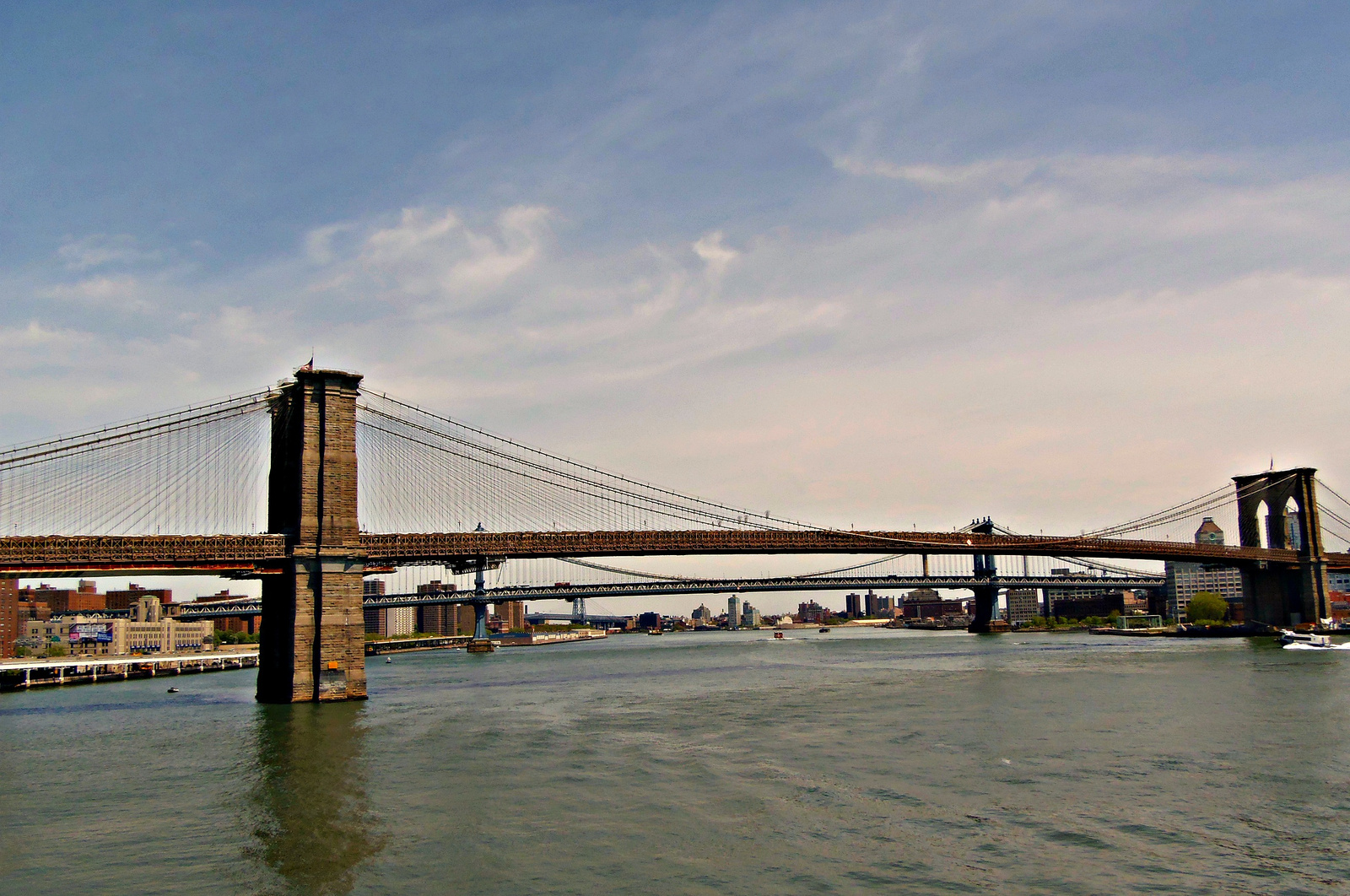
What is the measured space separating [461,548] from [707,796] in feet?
106

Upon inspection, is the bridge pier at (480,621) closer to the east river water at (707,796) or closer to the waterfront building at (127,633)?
the waterfront building at (127,633)

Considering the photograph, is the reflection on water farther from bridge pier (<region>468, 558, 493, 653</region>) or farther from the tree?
the tree

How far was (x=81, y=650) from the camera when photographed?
147125mm

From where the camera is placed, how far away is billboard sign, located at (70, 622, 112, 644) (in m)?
149

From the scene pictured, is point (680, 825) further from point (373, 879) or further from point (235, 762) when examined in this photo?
point (235, 762)

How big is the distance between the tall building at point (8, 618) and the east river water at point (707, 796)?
356 feet

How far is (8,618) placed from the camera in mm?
144375

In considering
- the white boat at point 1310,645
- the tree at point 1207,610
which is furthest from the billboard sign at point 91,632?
the tree at point 1207,610

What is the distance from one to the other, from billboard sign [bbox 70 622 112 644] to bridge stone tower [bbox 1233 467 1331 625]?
541 feet

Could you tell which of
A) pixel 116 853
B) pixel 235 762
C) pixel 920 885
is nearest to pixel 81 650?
pixel 235 762

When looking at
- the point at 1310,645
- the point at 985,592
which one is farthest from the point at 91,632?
the point at 1310,645

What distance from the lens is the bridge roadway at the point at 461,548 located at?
141 feet

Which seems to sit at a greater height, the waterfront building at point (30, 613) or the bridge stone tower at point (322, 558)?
the bridge stone tower at point (322, 558)

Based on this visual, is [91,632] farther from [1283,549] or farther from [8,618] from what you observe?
[1283,549]
